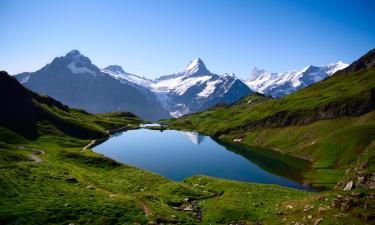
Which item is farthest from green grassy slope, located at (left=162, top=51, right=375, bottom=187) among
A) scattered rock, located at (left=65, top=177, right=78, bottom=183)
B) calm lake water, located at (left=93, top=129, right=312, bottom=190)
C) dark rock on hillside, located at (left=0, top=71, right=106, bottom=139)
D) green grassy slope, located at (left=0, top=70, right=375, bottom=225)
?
dark rock on hillside, located at (left=0, top=71, right=106, bottom=139)

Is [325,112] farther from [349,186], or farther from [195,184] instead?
[349,186]

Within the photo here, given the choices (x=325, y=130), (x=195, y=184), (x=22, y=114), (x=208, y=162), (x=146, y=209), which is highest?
(x=325, y=130)

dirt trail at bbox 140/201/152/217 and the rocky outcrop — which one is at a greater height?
the rocky outcrop

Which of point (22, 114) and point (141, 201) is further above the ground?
point (22, 114)

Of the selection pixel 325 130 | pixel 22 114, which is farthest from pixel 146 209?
pixel 22 114

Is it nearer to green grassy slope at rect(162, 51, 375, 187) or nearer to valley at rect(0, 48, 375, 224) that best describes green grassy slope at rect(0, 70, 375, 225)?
valley at rect(0, 48, 375, 224)

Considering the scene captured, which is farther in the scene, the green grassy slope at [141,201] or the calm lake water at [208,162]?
the calm lake water at [208,162]

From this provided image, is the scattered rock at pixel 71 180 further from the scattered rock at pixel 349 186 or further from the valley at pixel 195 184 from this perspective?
the scattered rock at pixel 349 186

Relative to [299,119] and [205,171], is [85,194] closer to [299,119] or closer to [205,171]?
[205,171]

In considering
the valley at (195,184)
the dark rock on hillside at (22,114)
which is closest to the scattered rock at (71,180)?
the valley at (195,184)

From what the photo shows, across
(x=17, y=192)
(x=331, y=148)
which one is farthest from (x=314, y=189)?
(x=17, y=192)

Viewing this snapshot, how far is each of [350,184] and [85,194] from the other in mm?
38210

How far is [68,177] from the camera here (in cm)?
6222

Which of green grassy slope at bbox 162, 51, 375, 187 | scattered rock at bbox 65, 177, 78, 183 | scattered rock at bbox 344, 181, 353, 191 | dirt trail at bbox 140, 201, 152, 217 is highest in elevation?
green grassy slope at bbox 162, 51, 375, 187
